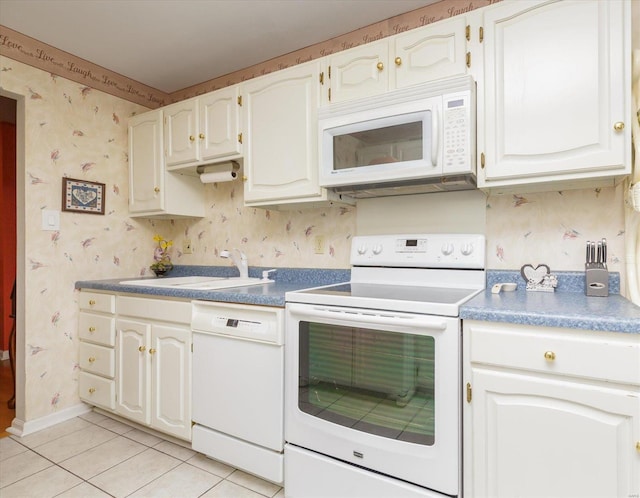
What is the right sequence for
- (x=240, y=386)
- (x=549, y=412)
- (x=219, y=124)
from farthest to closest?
1. (x=219, y=124)
2. (x=240, y=386)
3. (x=549, y=412)

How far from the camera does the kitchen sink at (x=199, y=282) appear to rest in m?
2.14

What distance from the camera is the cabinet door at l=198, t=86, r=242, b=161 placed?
7.39 ft

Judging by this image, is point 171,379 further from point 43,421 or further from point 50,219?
point 50,219

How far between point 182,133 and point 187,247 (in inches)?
35.9

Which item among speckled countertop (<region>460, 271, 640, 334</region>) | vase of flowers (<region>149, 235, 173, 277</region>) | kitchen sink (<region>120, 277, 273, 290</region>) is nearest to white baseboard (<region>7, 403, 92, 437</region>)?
kitchen sink (<region>120, 277, 273, 290</region>)

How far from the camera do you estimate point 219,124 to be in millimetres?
2322

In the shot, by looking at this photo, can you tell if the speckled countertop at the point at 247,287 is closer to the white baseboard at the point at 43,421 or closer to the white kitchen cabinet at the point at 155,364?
the white kitchen cabinet at the point at 155,364

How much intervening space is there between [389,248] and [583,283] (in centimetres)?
87

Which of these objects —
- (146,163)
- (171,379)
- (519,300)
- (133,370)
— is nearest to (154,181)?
(146,163)

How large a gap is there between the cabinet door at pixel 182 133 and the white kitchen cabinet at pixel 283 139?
17.1 inches

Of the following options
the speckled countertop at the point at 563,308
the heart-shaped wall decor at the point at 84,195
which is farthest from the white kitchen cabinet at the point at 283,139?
the heart-shaped wall decor at the point at 84,195

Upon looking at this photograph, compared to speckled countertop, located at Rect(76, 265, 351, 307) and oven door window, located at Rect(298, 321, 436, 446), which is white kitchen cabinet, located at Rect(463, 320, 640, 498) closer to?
oven door window, located at Rect(298, 321, 436, 446)

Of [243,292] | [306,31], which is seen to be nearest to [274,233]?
[243,292]

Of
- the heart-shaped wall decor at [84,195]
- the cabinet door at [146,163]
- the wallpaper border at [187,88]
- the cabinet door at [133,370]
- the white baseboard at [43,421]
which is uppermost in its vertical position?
the wallpaper border at [187,88]
